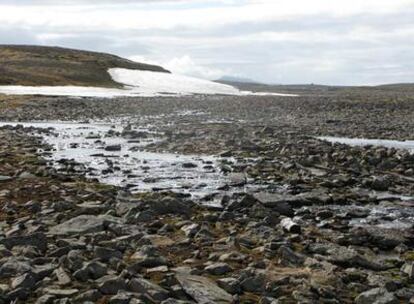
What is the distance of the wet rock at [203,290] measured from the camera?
29.7ft

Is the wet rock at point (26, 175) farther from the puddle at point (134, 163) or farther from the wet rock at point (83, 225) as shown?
the wet rock at point (83, 225)

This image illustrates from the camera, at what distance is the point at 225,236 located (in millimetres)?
12867

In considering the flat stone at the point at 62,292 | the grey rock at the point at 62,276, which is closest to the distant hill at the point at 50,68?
the grey rock at the point at 62,276

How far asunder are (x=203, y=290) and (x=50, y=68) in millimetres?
126590

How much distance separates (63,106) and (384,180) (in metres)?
48.5

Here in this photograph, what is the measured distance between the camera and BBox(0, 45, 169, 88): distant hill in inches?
4387

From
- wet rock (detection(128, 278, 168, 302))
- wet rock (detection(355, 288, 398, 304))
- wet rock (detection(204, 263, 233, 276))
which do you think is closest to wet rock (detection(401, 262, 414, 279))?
wet rock (detection(355, 288, 398, 304))

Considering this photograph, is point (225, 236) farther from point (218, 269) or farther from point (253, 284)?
point (253, 284)

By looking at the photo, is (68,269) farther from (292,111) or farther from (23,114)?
(292,111)

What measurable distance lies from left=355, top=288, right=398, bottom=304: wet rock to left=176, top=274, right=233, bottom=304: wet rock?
1.95 meters

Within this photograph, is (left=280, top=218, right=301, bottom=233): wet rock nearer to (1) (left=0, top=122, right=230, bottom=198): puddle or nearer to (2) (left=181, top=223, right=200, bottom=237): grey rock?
(2) (left=181, top=223, right=200, bottom=237): grey rock

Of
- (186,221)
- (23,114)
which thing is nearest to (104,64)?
(23,114)

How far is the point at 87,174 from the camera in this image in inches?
846

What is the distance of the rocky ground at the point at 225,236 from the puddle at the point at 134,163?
0.90m
